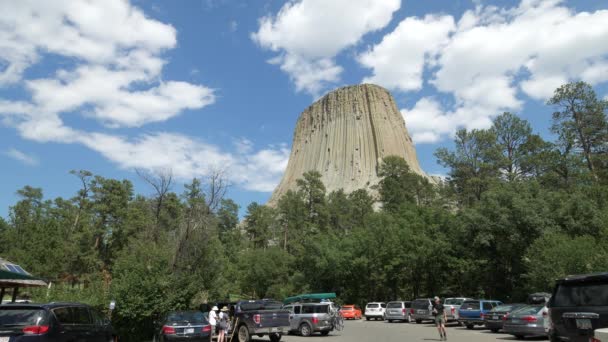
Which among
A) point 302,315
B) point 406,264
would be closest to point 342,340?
point 302,315

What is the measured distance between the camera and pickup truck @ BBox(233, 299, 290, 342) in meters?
17.3

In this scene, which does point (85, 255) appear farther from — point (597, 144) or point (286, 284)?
point (597, 144)

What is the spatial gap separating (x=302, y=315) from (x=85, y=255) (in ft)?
132

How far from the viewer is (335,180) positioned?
326ft

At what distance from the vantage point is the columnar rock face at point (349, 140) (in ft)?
328

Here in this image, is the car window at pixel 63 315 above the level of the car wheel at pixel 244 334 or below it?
above

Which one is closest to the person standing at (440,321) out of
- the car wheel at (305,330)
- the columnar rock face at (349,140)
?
the car wheel at (305,330)

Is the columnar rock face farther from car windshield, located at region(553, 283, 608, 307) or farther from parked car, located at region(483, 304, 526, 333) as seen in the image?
car windshield, located at region(553, 283, 608, 307)

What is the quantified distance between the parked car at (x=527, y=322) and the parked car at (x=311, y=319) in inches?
336

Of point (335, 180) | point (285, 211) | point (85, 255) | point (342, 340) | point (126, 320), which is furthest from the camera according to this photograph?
point (335, 180)

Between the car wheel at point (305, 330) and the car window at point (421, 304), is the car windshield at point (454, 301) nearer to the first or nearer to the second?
the car window at point (421, 304)

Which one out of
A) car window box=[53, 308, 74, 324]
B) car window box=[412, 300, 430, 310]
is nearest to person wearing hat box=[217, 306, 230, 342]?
car window box=[53, 308, 74, 324]

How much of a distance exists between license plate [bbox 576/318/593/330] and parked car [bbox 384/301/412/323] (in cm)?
2606

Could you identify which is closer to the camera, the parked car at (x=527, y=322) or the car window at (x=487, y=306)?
the parked car at (x=527, y=322)
